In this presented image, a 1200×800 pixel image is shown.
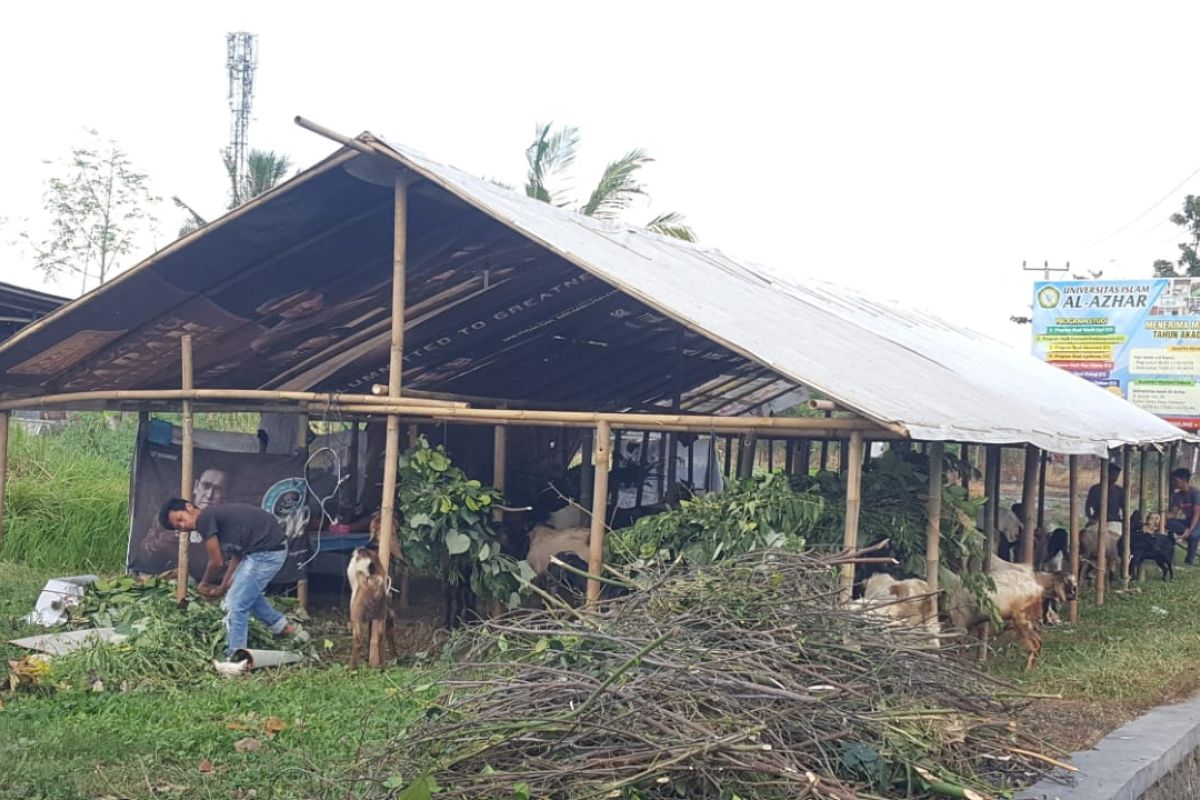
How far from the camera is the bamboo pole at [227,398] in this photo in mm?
8539

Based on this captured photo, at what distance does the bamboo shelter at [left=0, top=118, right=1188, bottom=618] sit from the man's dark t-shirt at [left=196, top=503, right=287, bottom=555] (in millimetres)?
856

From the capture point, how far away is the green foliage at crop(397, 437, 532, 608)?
28.8 feet

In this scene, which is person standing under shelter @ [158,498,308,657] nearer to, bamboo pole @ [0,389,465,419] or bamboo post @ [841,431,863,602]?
bamboo pole @ [0,389,465,419]

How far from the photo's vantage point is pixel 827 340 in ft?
32.8

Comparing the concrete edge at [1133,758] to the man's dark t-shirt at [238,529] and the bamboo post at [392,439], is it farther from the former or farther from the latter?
the man's dark t-shirt at [238,529]

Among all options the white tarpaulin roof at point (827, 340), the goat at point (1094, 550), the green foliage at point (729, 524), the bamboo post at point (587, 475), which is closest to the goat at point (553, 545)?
the bamboo post at point (587, 475)

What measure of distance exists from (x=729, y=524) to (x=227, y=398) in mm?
4128

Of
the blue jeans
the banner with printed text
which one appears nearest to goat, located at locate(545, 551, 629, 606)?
the blue jeans

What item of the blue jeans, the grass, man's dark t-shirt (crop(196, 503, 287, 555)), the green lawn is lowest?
the green lawn

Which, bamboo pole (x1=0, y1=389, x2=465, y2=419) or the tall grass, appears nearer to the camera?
bamboo pole (x1=0, y1=389, x2=465, y2=419)

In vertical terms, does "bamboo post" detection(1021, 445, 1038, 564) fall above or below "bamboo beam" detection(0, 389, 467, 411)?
below

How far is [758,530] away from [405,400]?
8.88ft

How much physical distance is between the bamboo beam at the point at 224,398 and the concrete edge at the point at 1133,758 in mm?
4667

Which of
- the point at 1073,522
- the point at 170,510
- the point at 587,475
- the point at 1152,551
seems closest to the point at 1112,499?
the point at 1152,551
